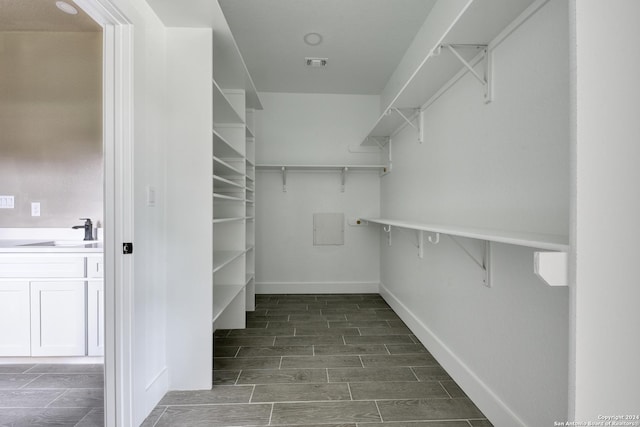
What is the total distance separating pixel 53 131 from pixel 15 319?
147 centimetres

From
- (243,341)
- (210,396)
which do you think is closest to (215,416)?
(210,396)

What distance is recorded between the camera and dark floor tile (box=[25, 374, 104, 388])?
1831 millimetres

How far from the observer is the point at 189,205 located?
1.76 metres

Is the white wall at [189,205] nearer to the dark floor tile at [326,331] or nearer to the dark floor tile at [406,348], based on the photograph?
the dark floor tile at [326,331]

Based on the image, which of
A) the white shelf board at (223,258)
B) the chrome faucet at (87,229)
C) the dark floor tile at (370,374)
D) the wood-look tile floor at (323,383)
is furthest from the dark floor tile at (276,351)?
the chrome faucet at (87,229)

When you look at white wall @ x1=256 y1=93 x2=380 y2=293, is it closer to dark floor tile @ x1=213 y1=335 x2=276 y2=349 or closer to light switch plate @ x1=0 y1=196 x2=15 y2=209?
dark floor tile @ x1=213 y1=335 x2=276 y2=349

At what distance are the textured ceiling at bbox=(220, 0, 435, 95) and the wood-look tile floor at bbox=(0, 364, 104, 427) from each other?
110 inches

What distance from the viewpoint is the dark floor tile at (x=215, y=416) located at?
58.0 inches

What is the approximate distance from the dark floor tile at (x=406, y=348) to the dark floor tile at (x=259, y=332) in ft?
2.90

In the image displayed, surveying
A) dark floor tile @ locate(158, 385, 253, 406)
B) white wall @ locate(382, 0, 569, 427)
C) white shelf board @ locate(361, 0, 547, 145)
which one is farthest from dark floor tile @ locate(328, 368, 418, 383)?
white shelf board @ locate(361, 0, 547, 145)

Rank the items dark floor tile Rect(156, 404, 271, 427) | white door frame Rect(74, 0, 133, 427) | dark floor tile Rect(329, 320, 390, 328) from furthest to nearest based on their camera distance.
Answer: dark floor tile Rect(329, 320, 390, 328) < dark floor tile Rect(156, 404, 271, 427) < white door frame Rect(74, 0, 133, 427)

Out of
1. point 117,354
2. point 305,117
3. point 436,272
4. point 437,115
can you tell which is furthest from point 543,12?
point 305,117

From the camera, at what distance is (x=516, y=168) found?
4.20ft

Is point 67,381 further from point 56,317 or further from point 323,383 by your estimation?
point 323,383
